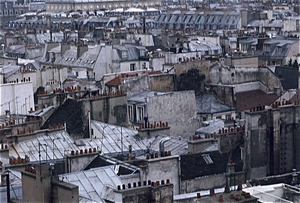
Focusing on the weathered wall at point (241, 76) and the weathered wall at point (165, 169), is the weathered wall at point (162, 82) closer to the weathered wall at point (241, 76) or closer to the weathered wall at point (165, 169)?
the weathered wall at point (241, 76)

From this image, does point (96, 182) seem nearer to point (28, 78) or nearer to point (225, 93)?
point (225, 93)

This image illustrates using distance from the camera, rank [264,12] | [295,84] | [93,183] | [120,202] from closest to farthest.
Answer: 1. [120,202]
2. [93,183]
3. [295,84]
4. [264,12]

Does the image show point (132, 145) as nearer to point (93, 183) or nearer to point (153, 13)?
point (93, 183)

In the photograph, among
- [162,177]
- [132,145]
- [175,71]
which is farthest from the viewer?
[175,71]

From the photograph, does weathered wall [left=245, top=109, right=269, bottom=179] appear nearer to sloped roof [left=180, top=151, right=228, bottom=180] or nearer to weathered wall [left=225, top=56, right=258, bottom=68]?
sloped roof [left=180, top=151, right=228, bottom=180]

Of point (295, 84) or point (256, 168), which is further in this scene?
point (295, 84)

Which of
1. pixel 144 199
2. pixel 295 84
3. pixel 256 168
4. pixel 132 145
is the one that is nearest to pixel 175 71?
pixel 295 84

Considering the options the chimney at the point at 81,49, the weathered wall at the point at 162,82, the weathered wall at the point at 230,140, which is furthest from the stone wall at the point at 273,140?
the chimney at the point at 81,49

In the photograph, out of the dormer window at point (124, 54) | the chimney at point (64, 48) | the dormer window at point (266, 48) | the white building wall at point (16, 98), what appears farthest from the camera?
the chimney at point (64, 48)
